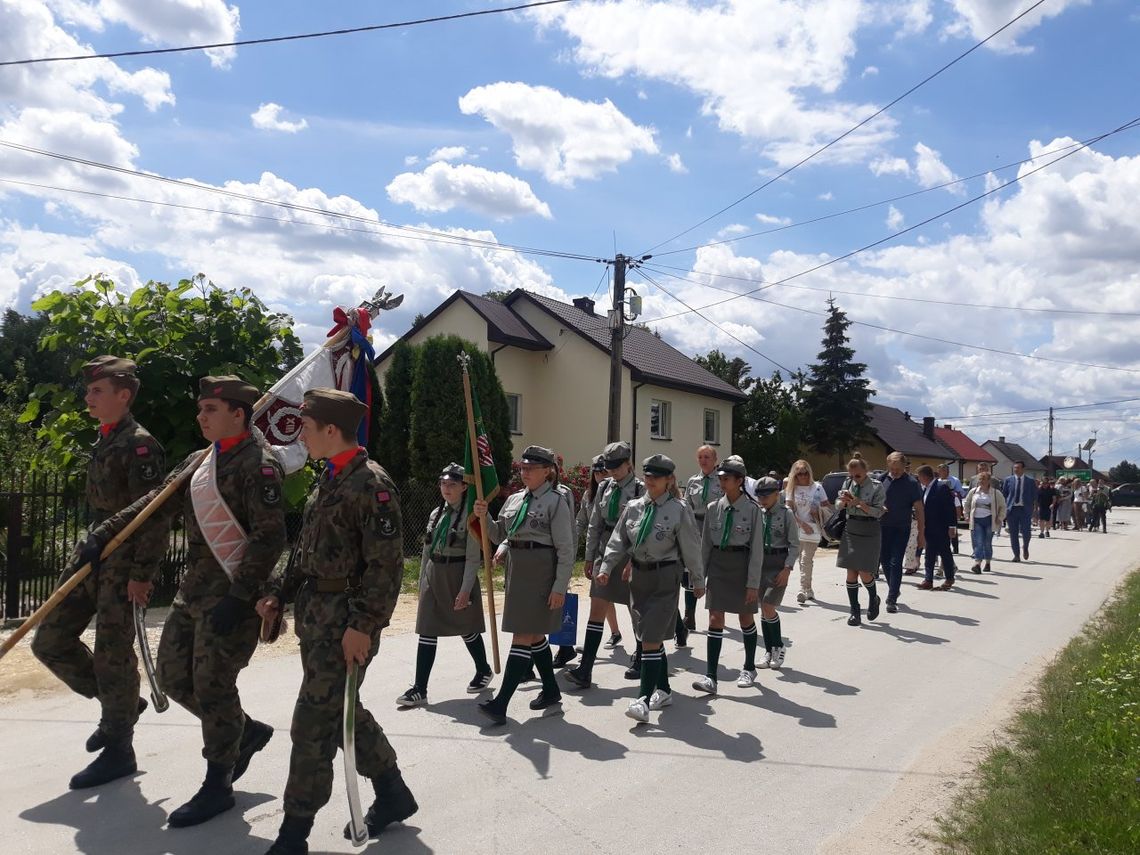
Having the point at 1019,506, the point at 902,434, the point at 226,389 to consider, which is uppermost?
the point at 902,434

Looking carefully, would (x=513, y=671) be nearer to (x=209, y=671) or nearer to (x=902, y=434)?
(x=209, y=671)

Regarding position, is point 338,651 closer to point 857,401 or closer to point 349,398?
point 349,398

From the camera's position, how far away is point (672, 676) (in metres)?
7.61

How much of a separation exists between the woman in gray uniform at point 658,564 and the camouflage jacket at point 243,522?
8.99 ft

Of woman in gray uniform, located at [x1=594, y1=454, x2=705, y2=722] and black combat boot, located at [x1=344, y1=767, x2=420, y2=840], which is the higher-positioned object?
woman in gray uniform, located at [x1=594, y1=454, x2=705, y2=722]

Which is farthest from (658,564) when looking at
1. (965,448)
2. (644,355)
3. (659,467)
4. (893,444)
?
(965,448)

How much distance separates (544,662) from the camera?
20.6ft

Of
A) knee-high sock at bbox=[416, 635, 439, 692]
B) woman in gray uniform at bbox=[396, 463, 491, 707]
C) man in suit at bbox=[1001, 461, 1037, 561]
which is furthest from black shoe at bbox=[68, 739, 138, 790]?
man in suit at bbox=[1001, 461, 1037, 561]

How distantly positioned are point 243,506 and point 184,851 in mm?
1541

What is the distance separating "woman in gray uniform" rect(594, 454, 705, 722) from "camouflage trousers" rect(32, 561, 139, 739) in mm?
3140

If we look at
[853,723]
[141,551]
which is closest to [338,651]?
[141,551]

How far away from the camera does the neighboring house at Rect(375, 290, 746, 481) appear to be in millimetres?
27844

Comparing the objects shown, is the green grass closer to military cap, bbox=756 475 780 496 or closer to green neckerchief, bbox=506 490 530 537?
military cap, bbox=756 475 780 496

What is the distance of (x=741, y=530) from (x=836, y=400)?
119 feet
